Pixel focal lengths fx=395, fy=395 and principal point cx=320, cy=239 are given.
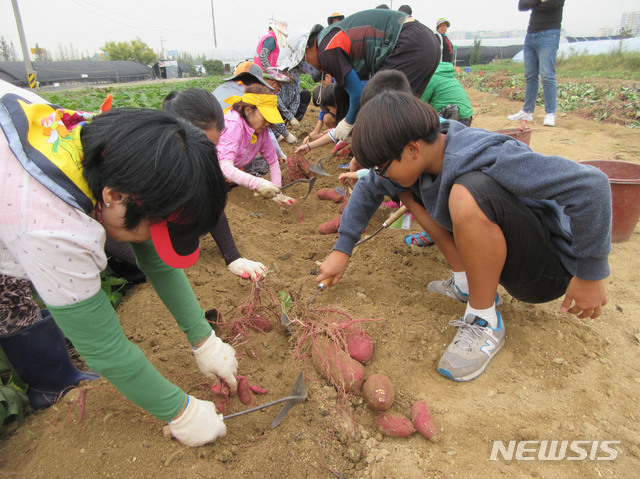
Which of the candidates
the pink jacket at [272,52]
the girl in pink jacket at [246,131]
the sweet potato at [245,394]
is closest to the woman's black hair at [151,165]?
the sweet potato at [245,394]

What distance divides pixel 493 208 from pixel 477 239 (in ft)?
0.39

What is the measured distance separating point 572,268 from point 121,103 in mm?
8820

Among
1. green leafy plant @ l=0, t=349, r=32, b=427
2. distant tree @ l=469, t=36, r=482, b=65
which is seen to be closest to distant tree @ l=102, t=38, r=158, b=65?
distant tree @ l=469, t=36, r=482, b=65

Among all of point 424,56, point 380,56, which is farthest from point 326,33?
point 424,56

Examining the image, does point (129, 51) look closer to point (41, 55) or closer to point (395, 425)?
point (41, 55)

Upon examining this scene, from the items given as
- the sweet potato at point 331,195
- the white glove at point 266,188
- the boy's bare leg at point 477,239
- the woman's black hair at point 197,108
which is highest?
the woman's black hair at point 197,108

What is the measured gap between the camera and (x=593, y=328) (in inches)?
68.4

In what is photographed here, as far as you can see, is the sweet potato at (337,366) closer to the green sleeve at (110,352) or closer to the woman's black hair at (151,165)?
the green sleeve at (110,352)

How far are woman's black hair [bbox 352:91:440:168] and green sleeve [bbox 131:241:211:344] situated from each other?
82 cm

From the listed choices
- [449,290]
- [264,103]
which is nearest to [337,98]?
[264,103]

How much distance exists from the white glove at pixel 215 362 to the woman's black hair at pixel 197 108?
4.06ft

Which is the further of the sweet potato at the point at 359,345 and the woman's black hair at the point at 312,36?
the woman's black hair at the point at 312,36

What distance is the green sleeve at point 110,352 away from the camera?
38.8 inches

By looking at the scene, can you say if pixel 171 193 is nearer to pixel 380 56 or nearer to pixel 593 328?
pixel 593 328
